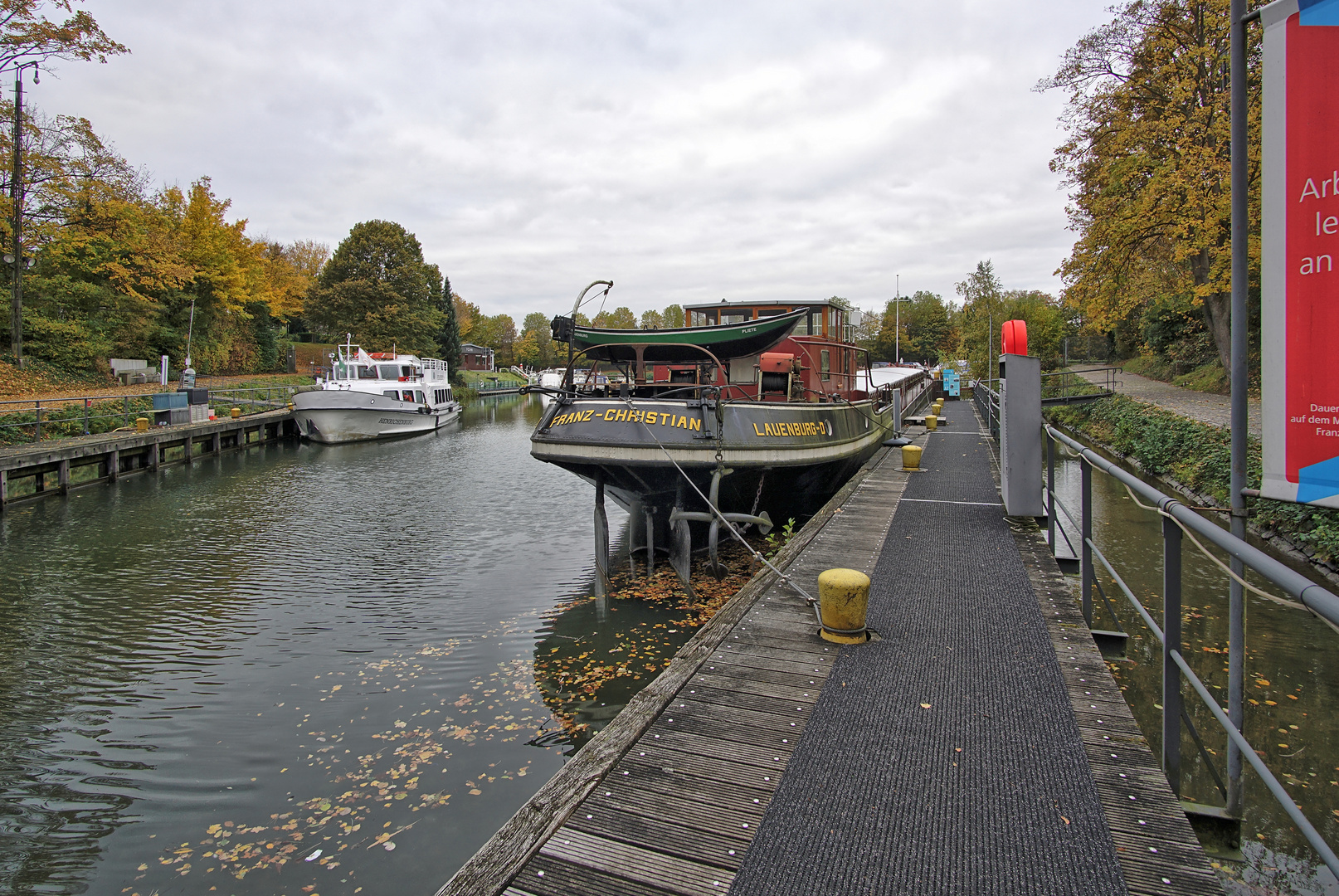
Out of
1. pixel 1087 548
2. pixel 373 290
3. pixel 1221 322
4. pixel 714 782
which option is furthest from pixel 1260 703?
pixel 373 290

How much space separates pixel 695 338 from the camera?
9.94 m

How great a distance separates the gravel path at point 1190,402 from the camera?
1619 centimetres

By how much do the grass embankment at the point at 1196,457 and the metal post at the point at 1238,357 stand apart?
1.44m

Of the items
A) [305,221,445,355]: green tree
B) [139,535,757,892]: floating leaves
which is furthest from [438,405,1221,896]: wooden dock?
[305,221,445,355]: green tree

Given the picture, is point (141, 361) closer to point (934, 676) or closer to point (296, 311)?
point (296, 311)

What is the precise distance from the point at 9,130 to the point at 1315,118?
35.2 m

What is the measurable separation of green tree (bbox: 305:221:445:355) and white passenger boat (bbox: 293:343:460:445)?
16667mm

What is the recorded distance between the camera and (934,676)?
4289mm

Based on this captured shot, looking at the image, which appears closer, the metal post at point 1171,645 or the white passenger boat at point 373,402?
the metal post at point 1171,645

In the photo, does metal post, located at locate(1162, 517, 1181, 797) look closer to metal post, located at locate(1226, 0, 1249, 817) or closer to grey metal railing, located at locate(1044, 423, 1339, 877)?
grey metal railing, located at locate(1044, 423, 1339, 877)

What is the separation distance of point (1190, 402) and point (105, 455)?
31542mm

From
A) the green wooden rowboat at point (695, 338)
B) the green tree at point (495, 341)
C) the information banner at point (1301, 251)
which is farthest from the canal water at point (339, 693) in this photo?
the green tree at point (495, 341)

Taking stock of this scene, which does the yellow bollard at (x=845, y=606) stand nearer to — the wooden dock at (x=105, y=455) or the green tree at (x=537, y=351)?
the wooden dock at (x=105, y=455)

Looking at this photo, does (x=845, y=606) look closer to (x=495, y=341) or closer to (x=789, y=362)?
(x=789, y=362)
